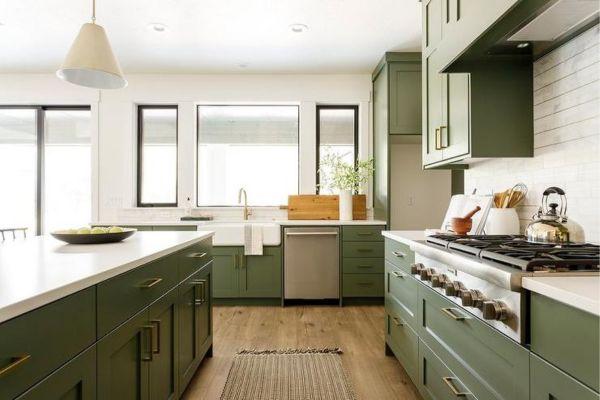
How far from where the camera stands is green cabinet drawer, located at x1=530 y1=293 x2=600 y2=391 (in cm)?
76

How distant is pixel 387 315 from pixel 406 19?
2437 mm

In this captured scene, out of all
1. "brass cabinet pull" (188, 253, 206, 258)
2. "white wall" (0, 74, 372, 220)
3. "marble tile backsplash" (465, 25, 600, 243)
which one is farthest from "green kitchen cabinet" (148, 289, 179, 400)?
"white wall" (0, 74, 372, 220)

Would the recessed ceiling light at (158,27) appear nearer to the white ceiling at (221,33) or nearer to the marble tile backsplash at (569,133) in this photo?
the white ceiling at (221,33)

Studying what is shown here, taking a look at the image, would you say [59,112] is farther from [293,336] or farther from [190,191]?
[293,336]

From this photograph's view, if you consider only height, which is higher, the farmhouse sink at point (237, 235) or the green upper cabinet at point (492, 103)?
the green upper cabinet at point (492, 103)

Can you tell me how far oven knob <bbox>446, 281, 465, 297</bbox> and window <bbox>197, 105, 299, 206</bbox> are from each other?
131 inches

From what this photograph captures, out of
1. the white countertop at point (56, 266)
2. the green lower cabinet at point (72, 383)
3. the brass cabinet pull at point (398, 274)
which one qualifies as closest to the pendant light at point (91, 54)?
the white countertop at point (56, 266)

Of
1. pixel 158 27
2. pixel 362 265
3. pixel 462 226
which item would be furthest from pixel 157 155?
pixel 462 226

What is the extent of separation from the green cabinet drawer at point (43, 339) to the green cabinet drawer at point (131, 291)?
0.21ft

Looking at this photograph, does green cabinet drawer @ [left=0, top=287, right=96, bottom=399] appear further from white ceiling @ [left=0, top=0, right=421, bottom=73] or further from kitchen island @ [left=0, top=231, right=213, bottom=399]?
white ceiling @ [left=0, top=0, right=421, bottom=73]

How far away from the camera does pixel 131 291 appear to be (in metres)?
1.32

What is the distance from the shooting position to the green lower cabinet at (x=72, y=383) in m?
0.83

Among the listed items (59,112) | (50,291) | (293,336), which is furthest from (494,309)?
(59,112)

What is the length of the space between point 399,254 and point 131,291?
5.00 feet
